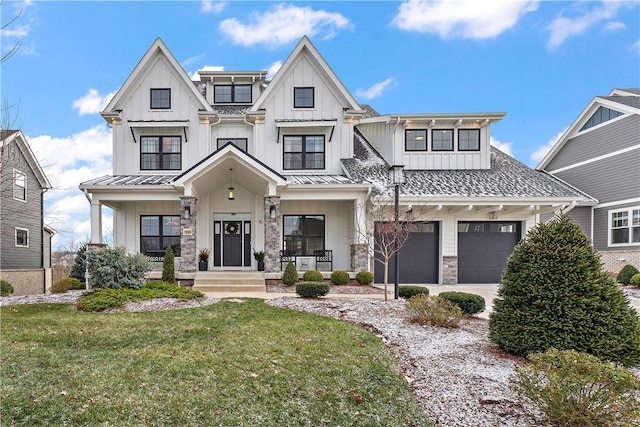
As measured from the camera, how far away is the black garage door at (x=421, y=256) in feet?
48.8

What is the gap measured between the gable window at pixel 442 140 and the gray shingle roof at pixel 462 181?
3.65 ft

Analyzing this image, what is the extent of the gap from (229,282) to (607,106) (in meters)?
18.7

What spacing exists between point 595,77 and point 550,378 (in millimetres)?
21356

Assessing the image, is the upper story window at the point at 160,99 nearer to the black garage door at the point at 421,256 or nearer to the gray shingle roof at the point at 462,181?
the gray shingle roof at the point at 462,181

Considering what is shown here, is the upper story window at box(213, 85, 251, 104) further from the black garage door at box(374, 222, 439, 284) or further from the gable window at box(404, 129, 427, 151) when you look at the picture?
the black garage door at box(374, 222, 439, 284)

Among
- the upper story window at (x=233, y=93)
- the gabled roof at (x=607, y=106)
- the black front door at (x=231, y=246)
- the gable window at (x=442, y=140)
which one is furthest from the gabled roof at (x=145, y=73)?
the gabled roof at (x=607, y=106)

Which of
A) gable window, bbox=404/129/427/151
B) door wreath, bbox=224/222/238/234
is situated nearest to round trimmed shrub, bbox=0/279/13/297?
door wreath, bbox=224/222/238/234

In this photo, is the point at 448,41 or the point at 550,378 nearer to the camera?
the point at 550,378

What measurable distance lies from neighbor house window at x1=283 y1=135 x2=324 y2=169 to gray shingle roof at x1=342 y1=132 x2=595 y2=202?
Result: 4.02ft

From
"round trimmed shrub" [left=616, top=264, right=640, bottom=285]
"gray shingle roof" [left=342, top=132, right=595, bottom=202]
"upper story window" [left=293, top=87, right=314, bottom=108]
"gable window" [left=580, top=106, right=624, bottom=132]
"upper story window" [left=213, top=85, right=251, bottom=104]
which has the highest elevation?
"upper story window" [left=213, top=85, right=251, bottom=104]

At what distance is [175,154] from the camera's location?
15422mm

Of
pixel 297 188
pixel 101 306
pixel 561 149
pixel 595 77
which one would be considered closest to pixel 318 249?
pixel 297 188

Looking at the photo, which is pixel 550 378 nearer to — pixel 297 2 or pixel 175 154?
pixel 297 2

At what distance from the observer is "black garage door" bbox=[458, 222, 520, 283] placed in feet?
49.4
